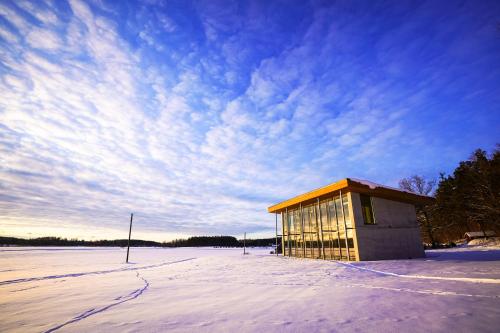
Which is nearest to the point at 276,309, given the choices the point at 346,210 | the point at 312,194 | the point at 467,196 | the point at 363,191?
the point at 346,210

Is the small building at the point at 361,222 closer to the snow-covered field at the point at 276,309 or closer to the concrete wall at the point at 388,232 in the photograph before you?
the concrete wall at the point at 388,232

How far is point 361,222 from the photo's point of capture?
1523 cm

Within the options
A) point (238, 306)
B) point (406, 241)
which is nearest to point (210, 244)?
point (406, 241)

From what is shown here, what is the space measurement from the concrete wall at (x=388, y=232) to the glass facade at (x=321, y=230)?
64 centimetres

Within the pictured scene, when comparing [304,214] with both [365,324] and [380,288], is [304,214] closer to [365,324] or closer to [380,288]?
[380,288]

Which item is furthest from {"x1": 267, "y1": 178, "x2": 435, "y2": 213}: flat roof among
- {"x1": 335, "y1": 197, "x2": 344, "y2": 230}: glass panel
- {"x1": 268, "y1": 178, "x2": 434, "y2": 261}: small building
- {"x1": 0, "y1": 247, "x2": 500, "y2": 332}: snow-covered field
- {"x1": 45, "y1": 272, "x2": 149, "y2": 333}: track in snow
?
{"x1": 45, "y1": 272, "x2": 149, "y2": 333}: track in snow

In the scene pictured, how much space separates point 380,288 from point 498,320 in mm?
2898

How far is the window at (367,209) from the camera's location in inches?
617

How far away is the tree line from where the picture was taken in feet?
99.3

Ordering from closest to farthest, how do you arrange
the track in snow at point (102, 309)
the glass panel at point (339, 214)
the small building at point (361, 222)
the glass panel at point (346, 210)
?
the track in snow at point (102, 309) < the small building at point (361, 222) < the glass panel at point (346, 210) < the glass panel at point (339, 214)

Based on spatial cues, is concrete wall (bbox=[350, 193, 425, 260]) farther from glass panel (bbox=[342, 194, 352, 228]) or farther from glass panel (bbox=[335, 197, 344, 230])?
glass panel (bbox=[335, 197, 344, 230])

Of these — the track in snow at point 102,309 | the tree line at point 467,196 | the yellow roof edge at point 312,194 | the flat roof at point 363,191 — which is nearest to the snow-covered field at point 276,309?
the track in snow at point 102,309

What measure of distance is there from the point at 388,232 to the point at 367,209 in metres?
2.22

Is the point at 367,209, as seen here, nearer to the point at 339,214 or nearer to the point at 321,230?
the point at 339,214
